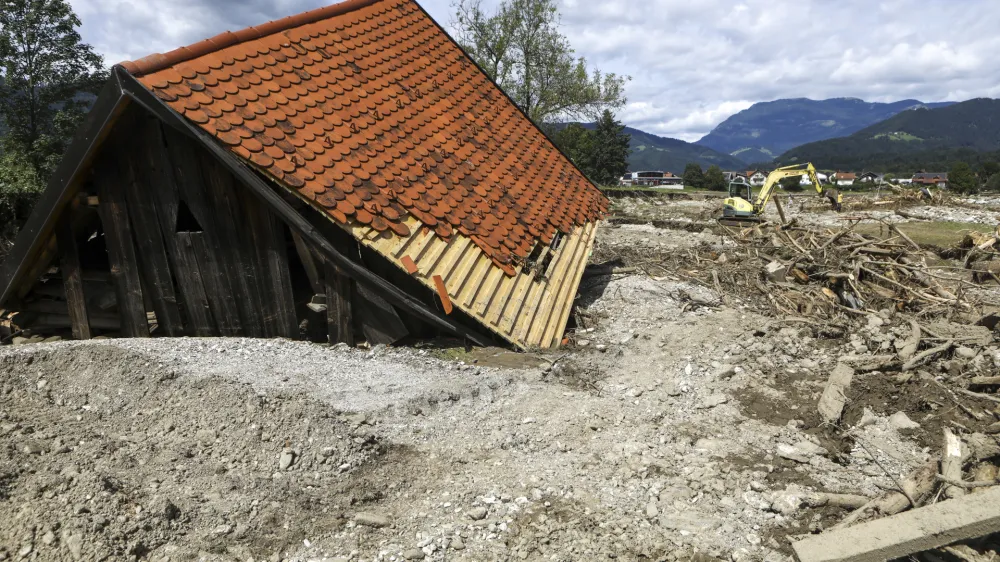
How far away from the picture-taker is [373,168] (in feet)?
21.8

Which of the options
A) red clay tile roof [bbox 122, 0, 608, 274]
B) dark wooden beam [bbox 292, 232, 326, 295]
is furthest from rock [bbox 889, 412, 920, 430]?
dark wooden beam [bbox 292, 232, 326, 295]

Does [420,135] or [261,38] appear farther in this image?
[420,135]

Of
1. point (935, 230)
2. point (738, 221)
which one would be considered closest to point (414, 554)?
point (738, 221)

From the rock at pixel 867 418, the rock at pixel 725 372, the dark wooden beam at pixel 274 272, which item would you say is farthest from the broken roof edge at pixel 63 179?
the rock at pixel 867 418

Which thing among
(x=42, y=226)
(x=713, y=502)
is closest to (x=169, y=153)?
(x=42, y=226)

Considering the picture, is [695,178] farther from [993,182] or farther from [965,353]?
[965,353]

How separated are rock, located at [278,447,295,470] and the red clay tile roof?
2.42 metres

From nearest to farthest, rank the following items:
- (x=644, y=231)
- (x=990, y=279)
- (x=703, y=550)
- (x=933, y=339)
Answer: (x=703, y=550) < (x=933, y=339) < (x=990, y=279) < (x=644, y=231)

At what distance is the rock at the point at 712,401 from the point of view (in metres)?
5.79

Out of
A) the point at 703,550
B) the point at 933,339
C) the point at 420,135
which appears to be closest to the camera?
the point at 703,550

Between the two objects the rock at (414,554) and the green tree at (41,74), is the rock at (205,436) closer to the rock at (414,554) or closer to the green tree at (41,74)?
the rock at (414,554)

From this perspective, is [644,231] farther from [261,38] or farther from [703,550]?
[703,550]

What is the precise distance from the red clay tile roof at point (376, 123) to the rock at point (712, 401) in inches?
106

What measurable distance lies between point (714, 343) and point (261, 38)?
23.8ft
